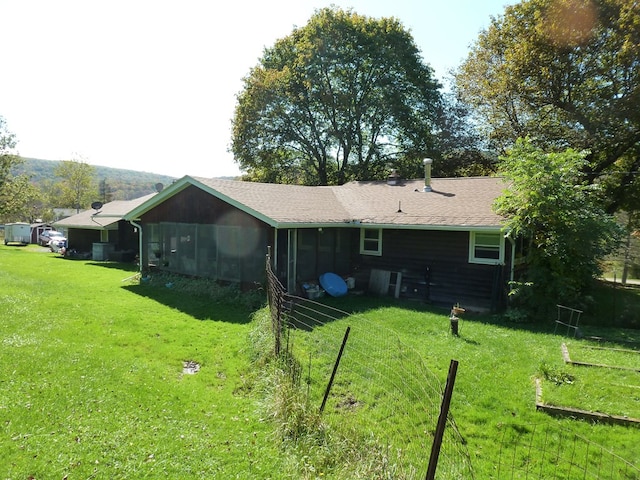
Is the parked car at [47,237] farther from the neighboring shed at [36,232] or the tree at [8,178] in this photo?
the tree at [8,178]

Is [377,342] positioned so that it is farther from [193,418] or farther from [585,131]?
[585,131]

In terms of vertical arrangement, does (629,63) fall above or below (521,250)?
above

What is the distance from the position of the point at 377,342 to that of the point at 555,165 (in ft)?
23.2

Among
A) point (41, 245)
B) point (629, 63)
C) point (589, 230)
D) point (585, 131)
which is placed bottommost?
point (41, 245)

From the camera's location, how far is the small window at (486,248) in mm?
11094

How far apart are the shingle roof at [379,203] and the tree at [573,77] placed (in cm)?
644

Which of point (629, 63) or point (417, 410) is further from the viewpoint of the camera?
point (629, 63)

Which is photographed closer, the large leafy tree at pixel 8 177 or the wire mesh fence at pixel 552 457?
the wire mesh fence at pixel 552 457

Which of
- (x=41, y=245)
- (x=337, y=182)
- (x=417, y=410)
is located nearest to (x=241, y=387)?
(x=417, y=410)

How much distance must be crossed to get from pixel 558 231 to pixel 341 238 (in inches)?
253

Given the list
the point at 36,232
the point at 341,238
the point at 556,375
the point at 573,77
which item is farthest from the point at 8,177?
the point at 556,375

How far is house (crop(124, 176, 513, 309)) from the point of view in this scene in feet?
37.1

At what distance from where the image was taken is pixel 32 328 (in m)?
8.15

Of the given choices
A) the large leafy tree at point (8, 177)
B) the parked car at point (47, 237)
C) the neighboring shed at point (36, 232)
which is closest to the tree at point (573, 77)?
the parked car at point (47, 237)
